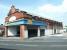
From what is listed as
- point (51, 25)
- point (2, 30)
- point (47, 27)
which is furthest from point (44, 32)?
point (2, 30)

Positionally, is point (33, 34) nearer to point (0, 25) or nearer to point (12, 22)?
point (12, 22)

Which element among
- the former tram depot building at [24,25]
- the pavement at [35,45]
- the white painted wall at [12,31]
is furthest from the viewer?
the white painted wall at [12,31]

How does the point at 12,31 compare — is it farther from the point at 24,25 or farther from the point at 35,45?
the point at 35,45

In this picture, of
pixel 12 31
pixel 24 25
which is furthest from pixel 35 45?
pixel 12 31

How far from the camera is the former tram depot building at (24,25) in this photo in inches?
1878

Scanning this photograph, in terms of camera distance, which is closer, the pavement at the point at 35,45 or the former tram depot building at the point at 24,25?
the pavement at the point at 35,45

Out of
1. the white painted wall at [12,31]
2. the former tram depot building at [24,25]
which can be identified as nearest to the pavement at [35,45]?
the former tram depot building at [24,25]

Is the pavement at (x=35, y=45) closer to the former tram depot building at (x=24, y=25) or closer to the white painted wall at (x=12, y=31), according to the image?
the former tram depot building at (x=24, y=25)

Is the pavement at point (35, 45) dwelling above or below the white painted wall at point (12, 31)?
below

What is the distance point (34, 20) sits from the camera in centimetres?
5103

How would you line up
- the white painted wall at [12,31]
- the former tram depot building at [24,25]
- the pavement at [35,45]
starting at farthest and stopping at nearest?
the white painted wall at [12,31] < the former tram depot building at [24,25] < the pavement at [35,45]

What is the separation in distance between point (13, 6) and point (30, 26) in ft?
30.7

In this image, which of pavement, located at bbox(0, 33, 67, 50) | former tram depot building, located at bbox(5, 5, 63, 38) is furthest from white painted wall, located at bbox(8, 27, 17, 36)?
pavement, located at bbox(0, 33, 67, 50)

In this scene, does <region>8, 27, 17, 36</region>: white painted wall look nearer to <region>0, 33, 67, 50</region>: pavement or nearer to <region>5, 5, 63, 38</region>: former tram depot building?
<region>5, 5, 63, 38</region>: former tram depot building
